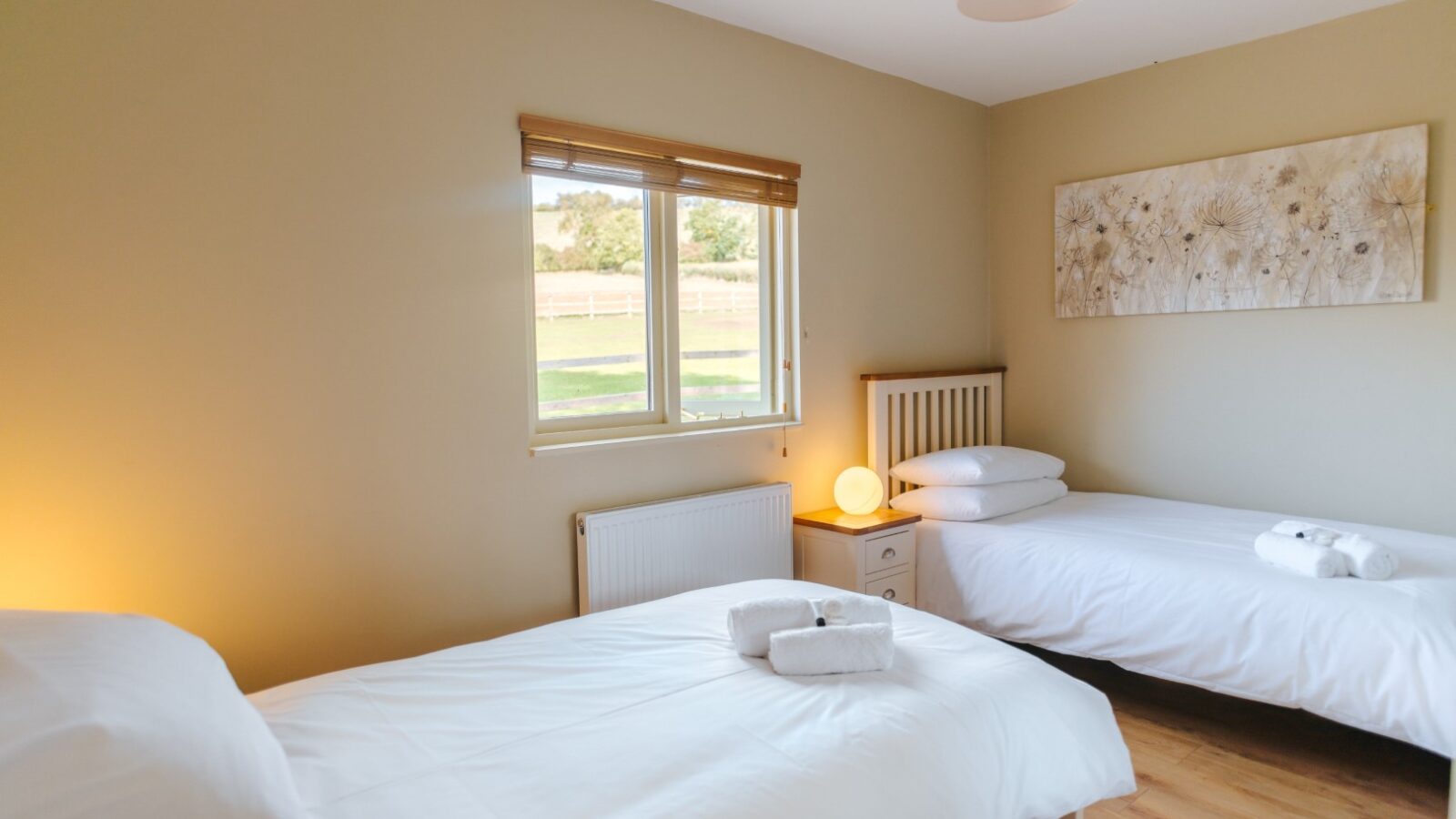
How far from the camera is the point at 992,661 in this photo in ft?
6.28

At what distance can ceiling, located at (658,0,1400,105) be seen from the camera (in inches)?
117

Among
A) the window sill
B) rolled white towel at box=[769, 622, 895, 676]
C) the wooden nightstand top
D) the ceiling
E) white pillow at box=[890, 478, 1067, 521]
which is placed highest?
the ceiling

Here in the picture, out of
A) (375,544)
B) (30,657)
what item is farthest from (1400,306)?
(30,657)

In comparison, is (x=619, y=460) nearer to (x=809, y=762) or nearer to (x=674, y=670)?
(x=674, y=670)

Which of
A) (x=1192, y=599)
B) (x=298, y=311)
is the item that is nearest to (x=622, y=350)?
(x=298, y=311)

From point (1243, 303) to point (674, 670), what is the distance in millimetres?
2856

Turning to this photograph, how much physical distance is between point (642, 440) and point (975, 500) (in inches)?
54.0

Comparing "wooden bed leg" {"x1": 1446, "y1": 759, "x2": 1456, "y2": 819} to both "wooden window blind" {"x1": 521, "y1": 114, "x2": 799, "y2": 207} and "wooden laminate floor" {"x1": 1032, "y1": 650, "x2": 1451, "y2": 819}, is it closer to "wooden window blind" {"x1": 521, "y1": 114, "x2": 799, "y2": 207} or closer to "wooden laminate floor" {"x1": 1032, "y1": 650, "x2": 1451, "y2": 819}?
"wooden laminate floor" {"x1": 1032, "y1": 650, "x2": 1451, "y2": 819}

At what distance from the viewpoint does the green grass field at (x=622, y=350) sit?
110 inches

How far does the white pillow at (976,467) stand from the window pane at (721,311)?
71cm

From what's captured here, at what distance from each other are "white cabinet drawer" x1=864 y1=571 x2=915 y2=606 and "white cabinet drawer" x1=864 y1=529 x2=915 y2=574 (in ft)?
0.15

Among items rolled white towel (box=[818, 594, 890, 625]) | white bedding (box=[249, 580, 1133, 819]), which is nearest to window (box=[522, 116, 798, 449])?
white bedding (box=[249, 580, 1133, 819])

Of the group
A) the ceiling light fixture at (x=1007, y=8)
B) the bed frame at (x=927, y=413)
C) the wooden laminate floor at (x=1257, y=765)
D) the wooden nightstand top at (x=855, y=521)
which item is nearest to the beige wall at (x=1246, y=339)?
the bed frame at (x=927, y=413)

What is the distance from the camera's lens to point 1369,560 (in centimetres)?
246
